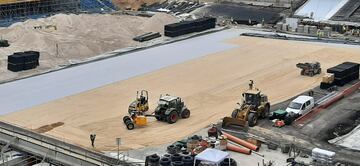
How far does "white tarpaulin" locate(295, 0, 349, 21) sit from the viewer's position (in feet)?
159

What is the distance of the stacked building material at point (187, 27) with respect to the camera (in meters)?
39.8

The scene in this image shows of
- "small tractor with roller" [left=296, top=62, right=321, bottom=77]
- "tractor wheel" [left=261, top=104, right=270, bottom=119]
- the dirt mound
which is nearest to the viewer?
"tractor wheel" [left=261, top=104, right=270, bottom=119]

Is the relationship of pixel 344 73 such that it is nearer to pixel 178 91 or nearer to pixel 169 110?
pixel 178 91

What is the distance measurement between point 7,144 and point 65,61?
13619mm

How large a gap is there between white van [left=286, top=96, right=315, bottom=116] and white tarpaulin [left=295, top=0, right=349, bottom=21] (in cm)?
2632

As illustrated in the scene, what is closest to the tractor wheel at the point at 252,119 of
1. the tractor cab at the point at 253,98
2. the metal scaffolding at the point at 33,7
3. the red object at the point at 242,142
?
the tractor cab at the point at 253,98

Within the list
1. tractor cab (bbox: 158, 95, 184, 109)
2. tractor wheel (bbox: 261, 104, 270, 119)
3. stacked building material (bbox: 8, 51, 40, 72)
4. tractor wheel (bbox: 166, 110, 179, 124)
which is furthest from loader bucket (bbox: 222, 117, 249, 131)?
stacked building material (bbox: 8, 51, 40, 72)

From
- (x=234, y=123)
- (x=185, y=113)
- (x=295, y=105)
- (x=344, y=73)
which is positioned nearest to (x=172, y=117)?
(x=185, y=113)

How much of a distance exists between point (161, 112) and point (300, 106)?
534 centimetres

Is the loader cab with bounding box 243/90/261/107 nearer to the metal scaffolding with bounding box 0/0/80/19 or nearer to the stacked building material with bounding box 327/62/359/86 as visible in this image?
the stacked building material with bounding box 327/62/359/86

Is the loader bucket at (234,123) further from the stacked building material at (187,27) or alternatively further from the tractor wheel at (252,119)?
the stacked building material at (187,27)

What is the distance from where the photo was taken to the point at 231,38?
39781mm

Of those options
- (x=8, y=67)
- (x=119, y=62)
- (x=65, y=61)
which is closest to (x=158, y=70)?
(x=119, y=62)

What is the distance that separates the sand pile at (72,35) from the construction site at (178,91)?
0.37 feet
